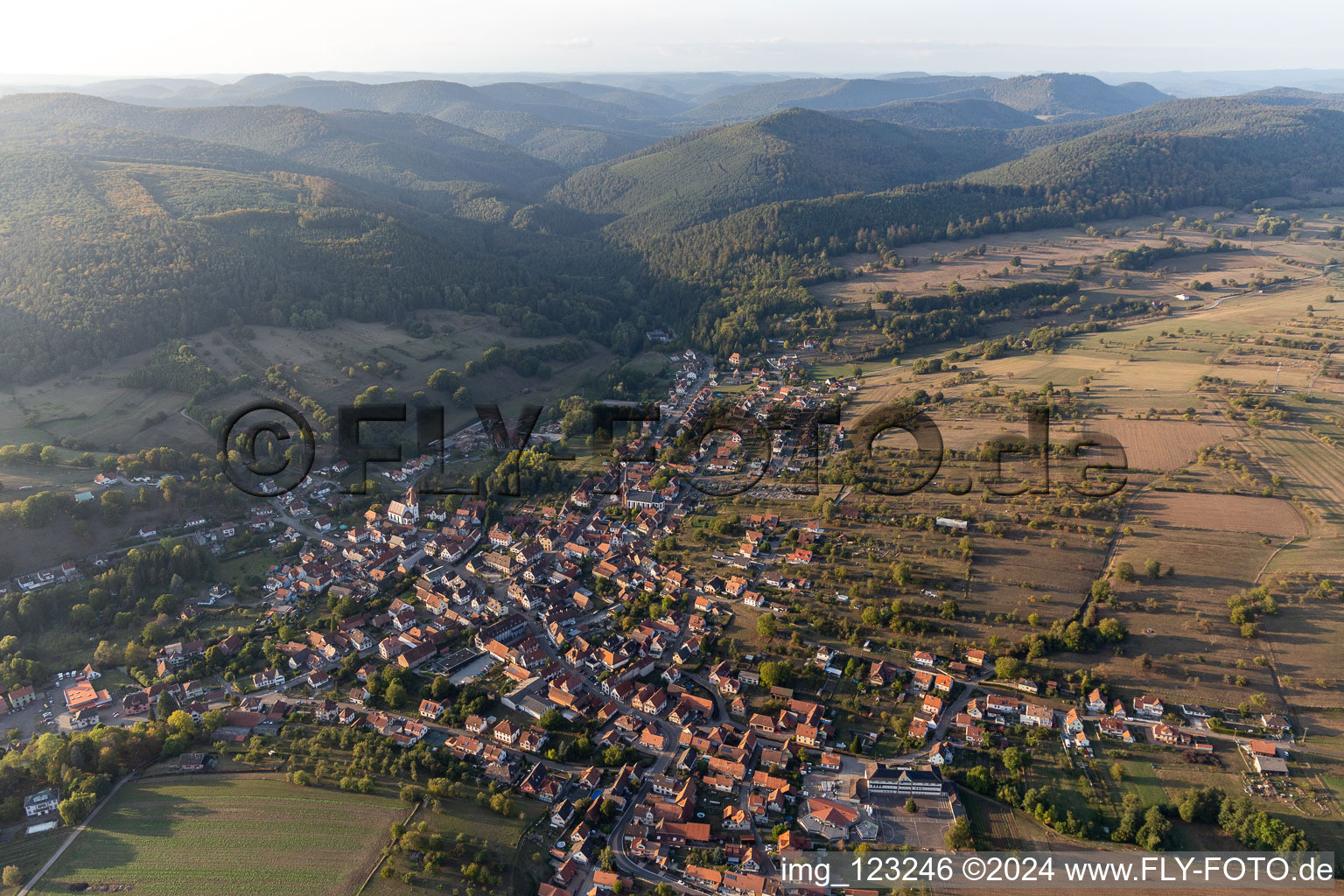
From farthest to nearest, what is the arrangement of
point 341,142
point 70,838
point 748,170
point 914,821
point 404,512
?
point 341,142 < point 748,170 < point 404,512 < point 914,821 < point 70,838

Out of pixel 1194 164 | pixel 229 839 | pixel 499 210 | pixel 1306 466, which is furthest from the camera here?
pixel 499 210

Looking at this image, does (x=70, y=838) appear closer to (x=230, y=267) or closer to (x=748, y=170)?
(x=230, y=267)

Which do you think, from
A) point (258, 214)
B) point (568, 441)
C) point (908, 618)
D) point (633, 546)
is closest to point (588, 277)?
point (258, 214)

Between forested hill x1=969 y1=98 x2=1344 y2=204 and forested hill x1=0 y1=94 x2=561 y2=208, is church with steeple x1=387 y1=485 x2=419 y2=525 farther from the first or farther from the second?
forested hill x1=969 y1=98 x2=1344 y2=204

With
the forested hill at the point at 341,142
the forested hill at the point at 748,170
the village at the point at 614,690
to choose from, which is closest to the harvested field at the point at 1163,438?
the village at the point at 614,690

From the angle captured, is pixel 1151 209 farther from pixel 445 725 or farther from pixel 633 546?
pixel 445 725

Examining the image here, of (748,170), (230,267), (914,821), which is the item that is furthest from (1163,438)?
(748,170)

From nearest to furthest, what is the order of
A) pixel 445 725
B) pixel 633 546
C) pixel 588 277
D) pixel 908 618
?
pixel 445 725, pixel 908 618, pixel 633 546, pixel 588 277

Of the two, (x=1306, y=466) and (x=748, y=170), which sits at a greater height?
(x=748, y=170)

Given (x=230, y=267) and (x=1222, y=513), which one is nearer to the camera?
(x=1222, y=513)
